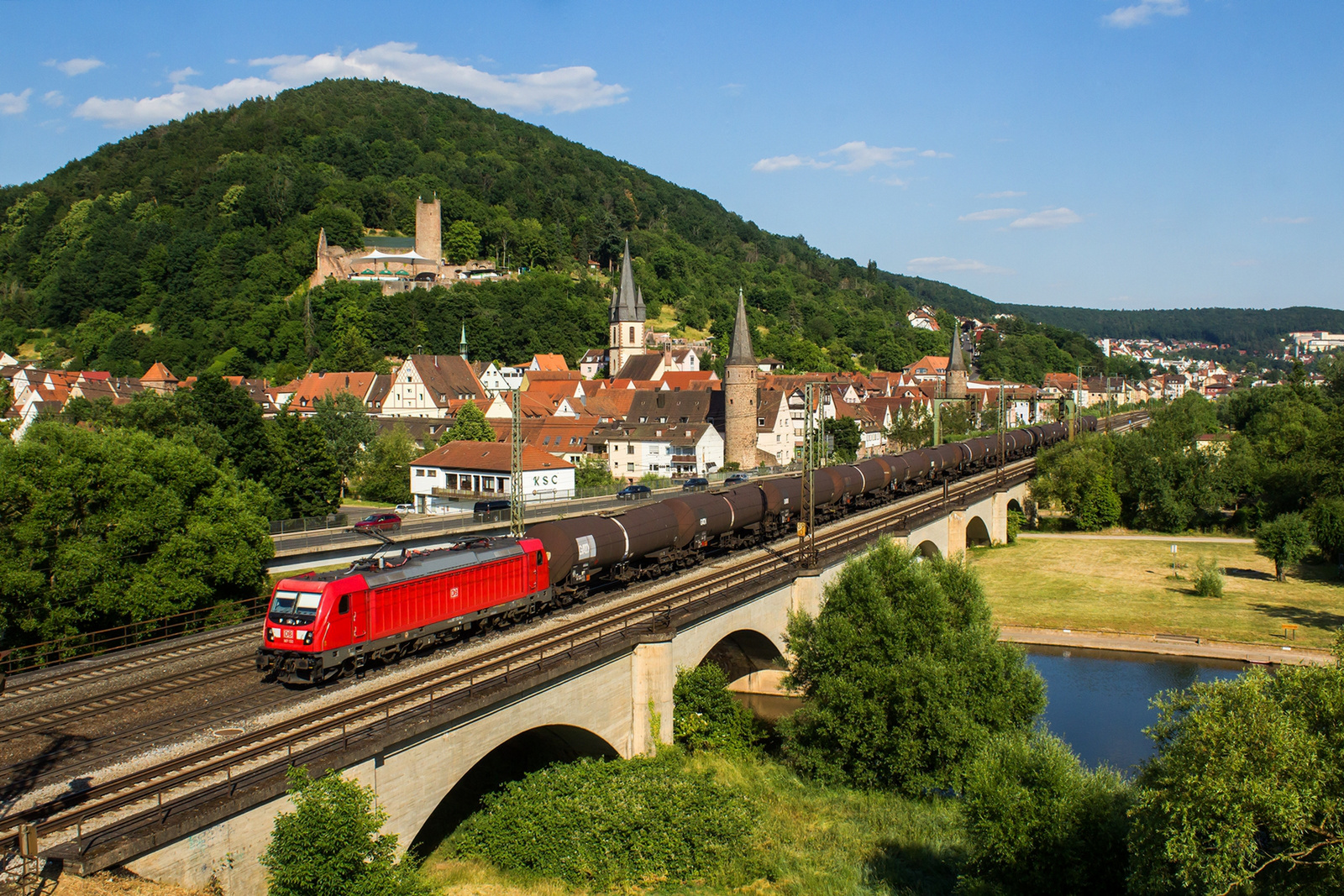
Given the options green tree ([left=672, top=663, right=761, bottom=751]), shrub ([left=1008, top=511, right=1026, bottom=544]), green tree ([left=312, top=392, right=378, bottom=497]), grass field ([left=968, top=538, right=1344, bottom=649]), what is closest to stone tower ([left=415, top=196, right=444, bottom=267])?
green tree ([left=312, top=392, right=378, bottom=497])

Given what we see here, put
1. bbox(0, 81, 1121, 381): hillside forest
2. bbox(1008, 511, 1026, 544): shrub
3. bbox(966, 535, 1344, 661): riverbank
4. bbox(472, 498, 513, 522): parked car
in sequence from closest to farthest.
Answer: bbox(966, 535, 1344, 661): riverbank
bbox(472, 498, 513, 522): parked car
bbox(1008, 511, 1026, 544): shrub
bbox(0, 81, 1121, 381): hillside forest

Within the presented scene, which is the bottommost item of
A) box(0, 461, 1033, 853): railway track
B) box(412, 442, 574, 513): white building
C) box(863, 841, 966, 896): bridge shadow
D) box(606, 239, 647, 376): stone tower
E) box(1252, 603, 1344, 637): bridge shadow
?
box(1252, 603, 1344, 637): bridge shadow

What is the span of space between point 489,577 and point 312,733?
27.3ft

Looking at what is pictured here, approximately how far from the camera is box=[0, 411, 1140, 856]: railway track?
14.0 meters

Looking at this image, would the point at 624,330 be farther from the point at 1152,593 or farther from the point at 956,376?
the point at 1152,593

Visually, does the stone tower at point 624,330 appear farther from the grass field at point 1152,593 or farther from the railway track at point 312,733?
the railway track at point 312,733

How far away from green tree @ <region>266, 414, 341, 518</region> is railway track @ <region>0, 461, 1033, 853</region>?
2435cm

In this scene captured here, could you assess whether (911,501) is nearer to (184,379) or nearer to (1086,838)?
(1086,838)

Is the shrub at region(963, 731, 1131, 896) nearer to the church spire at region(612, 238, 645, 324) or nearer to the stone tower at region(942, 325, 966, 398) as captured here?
the church spire at region(612, 238, 645, 324)

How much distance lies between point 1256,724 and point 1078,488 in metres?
61.9

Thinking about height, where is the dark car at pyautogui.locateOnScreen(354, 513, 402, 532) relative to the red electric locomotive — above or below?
below

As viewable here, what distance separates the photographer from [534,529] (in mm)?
28516

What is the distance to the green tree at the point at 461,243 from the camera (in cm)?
17312

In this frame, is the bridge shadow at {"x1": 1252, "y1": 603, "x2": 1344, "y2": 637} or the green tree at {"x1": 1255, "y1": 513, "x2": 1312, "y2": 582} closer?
the bridge shadow at {"x1": 1252, "y1": 603, "x2": 1344, "y2": 637}
